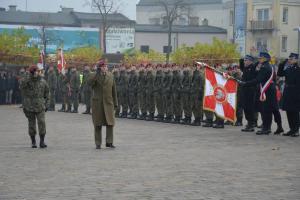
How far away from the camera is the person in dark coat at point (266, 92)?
747 inches

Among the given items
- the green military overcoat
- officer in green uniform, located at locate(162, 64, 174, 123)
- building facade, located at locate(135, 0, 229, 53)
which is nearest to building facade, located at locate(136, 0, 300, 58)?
building facade, located at locate(135, 0, 229, 53)

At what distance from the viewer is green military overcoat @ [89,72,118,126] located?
15.9 meters

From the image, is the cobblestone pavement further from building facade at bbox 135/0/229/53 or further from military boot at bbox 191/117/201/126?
building facade at bbox 135/0/229/53

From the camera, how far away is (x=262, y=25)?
3061 inches

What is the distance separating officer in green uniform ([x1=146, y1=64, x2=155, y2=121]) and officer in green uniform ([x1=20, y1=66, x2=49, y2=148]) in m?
9.33

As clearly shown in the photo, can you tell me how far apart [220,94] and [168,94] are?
116 inches

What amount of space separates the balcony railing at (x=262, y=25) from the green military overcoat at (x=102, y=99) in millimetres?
63087

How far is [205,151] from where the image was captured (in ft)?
49.9

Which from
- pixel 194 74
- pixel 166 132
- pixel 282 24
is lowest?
pixel 166 132

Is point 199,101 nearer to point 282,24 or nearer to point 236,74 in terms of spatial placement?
point 236,74

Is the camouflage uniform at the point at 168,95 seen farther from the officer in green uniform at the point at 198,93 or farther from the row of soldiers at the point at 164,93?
the officer in green uniform at the point at 198,93

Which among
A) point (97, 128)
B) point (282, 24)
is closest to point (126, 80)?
point (97, 128)

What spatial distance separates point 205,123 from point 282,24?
57.1 meters

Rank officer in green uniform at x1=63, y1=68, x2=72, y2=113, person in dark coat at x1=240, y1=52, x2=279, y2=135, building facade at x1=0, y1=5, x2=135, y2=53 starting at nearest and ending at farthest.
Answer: person in dark coat at x1=240, y1=52, x2=279, y2=135, officer in green uniform at x1=63, y1=68, x2=72, y2=113, building facade at x1=0, y1=5, x2=135, y2=53
